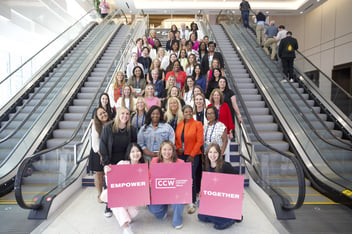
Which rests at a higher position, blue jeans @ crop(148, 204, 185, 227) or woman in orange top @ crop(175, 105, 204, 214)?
woman in orange top @ crop(175, 105, 204, 214)

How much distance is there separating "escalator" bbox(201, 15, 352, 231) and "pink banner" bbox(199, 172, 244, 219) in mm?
913

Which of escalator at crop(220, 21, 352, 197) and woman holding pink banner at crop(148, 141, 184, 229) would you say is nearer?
woman holding pink banner at crop(148, 141, 184, 229)

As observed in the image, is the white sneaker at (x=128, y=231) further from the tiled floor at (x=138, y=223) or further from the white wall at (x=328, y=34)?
the white wall at (x=328, y=34)

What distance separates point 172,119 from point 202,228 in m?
1.74

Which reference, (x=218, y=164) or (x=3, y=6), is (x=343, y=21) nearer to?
(x=218, y=164)

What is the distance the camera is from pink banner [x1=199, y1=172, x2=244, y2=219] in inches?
138

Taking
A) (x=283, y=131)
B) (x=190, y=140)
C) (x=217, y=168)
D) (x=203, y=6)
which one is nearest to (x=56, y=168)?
(x=190, y=140)

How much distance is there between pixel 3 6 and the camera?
937cm

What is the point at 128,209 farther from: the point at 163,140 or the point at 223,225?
the point at 223,225

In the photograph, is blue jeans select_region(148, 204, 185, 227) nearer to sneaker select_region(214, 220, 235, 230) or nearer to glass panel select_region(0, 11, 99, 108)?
sneaker select_region(214, 220, 235, 230)

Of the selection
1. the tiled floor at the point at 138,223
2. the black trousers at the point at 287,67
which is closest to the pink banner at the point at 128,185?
the tiled floor at the point at 138,223


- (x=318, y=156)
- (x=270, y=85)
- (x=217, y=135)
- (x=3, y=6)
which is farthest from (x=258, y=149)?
(x=3, y=6)

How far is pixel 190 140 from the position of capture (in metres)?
4.21

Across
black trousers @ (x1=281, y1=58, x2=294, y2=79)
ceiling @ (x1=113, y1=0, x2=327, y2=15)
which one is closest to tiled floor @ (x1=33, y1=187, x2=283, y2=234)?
black trousers @ (x1=281, y1=58, x2=294, y2=79)
